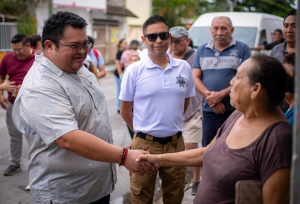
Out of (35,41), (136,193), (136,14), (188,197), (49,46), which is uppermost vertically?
(136,14)

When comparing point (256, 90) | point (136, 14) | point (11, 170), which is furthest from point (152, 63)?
point (136, 14)

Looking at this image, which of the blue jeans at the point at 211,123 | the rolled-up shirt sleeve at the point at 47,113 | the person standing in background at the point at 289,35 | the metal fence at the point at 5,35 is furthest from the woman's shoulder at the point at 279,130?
the metal fence at the point at 5,35

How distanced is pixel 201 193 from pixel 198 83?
2.47m

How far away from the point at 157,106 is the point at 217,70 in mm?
1361

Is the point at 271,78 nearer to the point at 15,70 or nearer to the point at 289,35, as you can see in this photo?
the point at 289,35

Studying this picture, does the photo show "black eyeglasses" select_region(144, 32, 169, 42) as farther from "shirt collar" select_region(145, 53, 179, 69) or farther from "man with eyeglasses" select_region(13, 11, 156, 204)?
"man with eyeglasses" select_region(13, 11, 156, 204)

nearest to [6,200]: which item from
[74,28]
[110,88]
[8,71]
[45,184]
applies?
[8,71]

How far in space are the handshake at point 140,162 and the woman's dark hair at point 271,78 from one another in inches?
47.2

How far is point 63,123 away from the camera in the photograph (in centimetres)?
228

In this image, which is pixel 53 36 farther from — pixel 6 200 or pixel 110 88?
pixel 110 88

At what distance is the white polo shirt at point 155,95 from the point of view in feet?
11.2

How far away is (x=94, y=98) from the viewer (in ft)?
8.71

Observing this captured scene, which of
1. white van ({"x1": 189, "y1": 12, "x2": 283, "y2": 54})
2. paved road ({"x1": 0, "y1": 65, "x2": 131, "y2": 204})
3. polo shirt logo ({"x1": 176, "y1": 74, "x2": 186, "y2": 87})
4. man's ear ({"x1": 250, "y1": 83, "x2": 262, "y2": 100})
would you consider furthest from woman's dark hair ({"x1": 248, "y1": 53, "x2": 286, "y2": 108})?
white van ({"x1": 189, "y1": 12, "x2": 283, "y2": 54})

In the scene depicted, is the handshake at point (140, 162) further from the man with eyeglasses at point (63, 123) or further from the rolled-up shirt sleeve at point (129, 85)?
the rolled-up shirt sleeve at point (129, 85)
